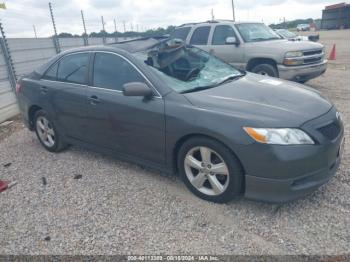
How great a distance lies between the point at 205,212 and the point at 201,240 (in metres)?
0.40

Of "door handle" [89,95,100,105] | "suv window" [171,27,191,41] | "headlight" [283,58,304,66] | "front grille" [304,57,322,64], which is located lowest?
"front grille" [304,57,322,64]

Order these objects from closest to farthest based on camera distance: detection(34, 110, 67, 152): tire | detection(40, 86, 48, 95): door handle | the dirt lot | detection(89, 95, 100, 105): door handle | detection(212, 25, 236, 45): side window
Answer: the dirt lot < detection(89, 95, 100, 105): door handle < detection(40, 86, 48, 95): door handle < detection(34, 110, 67, 152): tire < detection(212, 25, 236, 45): side window

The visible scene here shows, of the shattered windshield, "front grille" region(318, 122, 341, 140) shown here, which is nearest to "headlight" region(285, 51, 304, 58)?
the shattered windshield

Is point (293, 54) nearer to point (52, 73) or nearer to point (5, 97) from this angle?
point (52, 73)

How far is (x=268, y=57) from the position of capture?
24.1 ft

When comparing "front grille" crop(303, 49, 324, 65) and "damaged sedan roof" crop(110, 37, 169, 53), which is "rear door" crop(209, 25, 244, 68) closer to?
"front grille" crop(303, 49, 324, 65)

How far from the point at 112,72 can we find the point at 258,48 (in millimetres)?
4867

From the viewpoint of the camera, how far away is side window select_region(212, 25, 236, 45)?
26.4ft

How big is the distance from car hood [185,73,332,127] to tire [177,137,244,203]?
0.37 metres

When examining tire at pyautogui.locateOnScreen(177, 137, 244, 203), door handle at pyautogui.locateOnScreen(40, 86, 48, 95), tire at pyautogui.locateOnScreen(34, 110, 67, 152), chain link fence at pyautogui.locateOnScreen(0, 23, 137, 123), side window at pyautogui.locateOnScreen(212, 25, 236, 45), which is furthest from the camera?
side window at pyautogui.locateOnScreen(212, 25, 236, 45)

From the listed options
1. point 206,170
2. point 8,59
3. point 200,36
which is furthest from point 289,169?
point 8,59

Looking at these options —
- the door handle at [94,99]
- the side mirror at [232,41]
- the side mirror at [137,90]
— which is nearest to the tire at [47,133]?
the door handle at [94,99]

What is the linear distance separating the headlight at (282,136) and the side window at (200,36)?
20.5 feet

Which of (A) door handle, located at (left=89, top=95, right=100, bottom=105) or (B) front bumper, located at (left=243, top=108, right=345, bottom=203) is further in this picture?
(A) door handle, located at (left=89, top=95, right=100, bottom=105)
